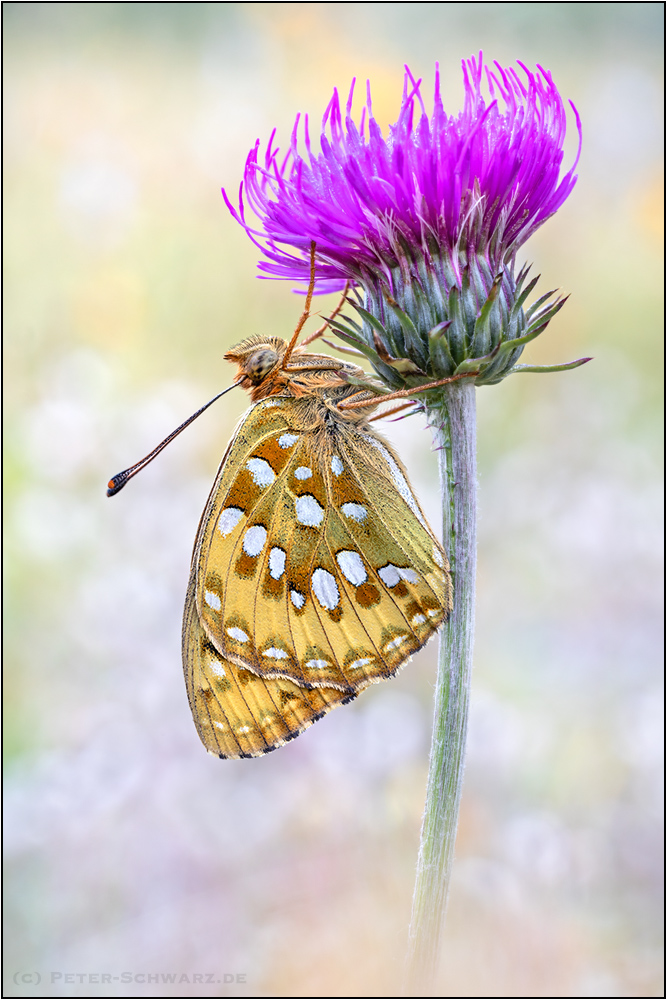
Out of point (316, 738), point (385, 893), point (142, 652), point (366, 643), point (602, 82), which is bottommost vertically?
point (385, 893)

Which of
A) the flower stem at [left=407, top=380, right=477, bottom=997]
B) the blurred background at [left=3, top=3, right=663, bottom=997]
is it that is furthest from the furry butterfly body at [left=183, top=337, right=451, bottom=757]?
the blurred background at [left=3, top=3, right=663, bottom=997]

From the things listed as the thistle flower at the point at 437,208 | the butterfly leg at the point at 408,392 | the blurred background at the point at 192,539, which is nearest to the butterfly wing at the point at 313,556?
the butterfly leg at the point at 408,392

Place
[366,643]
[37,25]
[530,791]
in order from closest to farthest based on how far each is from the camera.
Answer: [366,643] → [530,791] → [37,25]

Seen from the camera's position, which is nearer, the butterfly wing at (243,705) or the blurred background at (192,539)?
the butterfly wing at (243,705)

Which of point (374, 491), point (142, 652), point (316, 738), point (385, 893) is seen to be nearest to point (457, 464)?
point (374, 491)

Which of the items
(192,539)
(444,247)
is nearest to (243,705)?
(444,247)

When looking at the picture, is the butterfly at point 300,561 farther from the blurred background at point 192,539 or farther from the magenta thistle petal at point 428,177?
the blurred background at point 192,539

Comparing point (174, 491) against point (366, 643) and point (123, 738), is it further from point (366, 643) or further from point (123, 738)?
point (366, 643)

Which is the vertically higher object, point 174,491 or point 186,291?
point 186,291
